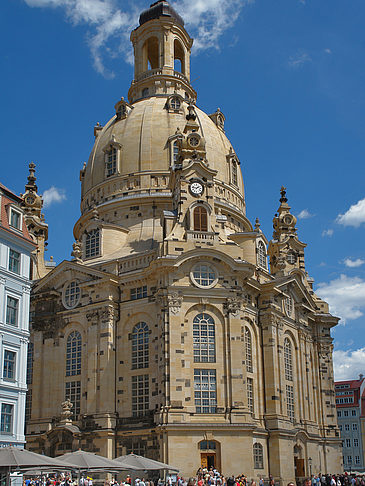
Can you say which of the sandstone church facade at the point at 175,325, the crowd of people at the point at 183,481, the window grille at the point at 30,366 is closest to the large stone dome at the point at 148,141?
the sandstone church facade at the point at 175,325

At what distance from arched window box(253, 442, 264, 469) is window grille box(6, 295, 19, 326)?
2539 centimetres

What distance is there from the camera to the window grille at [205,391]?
5359 centimetres

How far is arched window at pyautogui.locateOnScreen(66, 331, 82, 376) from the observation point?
60.9 metres

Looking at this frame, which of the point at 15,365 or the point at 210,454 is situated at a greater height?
the point at 15,365

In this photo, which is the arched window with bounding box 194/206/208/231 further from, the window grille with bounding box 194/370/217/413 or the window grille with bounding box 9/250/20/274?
the window grille with bounding box 9/250/20/274

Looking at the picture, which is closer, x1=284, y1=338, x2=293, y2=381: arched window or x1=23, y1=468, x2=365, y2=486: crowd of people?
x1=23, y1=468, x2=365, y2=486: crowd of people

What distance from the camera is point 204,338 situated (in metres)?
55.6

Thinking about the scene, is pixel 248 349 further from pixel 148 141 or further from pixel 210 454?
pixel 148 141

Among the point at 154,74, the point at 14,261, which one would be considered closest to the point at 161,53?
the point at 154,74

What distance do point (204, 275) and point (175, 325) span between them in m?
5.27

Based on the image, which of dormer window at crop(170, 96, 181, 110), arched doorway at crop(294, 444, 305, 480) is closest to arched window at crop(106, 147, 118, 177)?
dormer window at crop(170, 96, 181, 110)

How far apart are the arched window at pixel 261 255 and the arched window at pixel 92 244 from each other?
1669 centimetres

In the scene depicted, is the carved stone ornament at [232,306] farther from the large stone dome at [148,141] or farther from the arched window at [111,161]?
the arched window at [111,161]

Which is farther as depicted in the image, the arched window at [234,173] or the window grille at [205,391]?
the arched window at [234,173]
